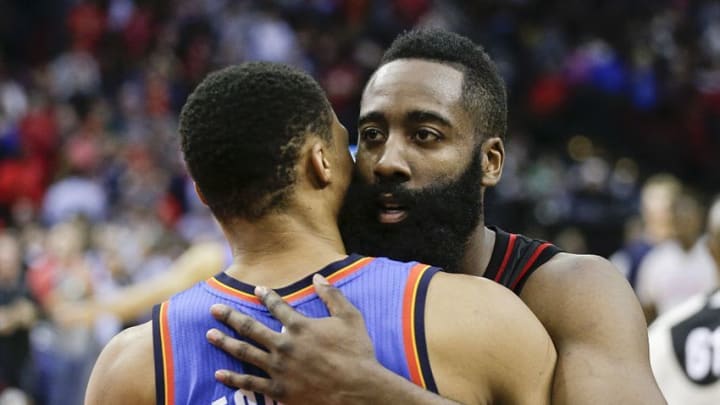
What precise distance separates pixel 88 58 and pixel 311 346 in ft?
45.8

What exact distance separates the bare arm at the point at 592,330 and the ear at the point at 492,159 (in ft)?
1.05

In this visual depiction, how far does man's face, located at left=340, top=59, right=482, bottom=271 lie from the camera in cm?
290

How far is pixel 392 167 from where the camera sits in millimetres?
2938

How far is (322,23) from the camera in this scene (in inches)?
622

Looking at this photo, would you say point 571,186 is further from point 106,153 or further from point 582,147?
point 106,153

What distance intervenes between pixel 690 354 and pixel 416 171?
2106mm

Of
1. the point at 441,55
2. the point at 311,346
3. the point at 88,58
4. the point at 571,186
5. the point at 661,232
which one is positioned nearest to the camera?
the point at 311,346

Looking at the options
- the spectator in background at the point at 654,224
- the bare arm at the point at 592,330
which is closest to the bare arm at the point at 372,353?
the bare arm at the point at 592,330

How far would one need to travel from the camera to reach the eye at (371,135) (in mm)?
3055

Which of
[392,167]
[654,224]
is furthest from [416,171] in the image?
[654,224]

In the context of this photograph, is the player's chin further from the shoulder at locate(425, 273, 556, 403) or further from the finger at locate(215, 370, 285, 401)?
the finger at locate(215, 370, 285, 401)

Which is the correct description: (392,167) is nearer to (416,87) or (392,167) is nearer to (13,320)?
(416,87)

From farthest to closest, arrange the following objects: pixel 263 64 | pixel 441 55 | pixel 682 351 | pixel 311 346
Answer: pixel 682 351, pixel 441 55, pixel 263 64, pixel 311 346

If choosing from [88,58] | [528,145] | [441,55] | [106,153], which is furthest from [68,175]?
[441,55]
